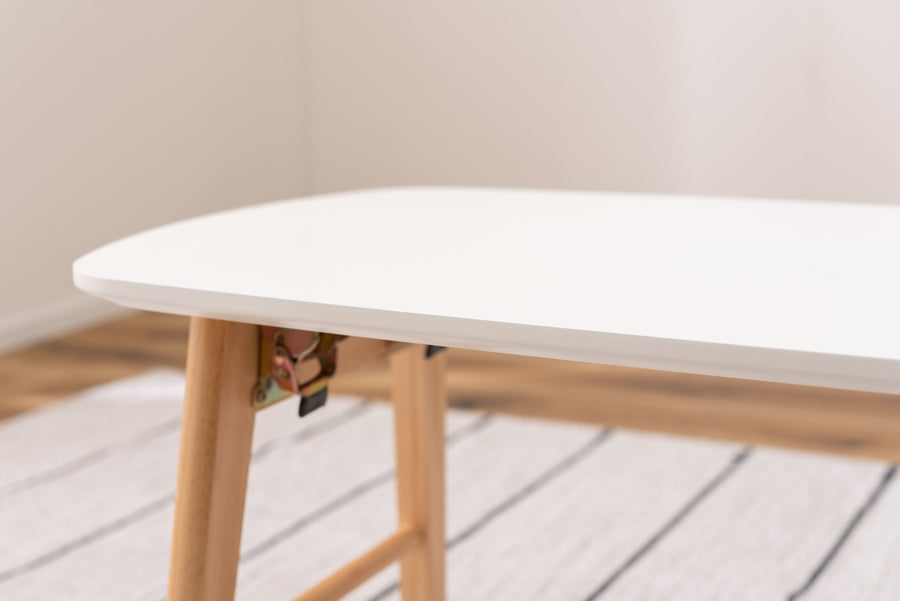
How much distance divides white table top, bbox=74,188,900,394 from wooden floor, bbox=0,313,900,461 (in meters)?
1.12

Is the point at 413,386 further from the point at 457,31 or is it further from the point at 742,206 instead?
the point at 457,31

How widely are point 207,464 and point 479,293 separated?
0.24 metres

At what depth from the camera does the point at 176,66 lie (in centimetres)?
300

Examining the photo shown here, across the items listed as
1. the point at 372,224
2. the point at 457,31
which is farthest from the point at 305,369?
the point at 457,31

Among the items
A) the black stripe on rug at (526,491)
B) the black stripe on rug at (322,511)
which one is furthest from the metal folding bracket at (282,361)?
the black stripe on rug at (322,511)

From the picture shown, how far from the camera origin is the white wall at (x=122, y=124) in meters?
2.55

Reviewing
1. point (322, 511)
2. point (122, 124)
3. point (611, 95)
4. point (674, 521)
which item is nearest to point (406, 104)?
point (611, 95)

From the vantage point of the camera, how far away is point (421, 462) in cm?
110

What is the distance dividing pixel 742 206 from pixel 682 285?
0.32 m

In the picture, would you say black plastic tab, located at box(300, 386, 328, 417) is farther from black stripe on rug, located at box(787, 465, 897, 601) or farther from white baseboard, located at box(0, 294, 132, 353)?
white baseboard, located at box(0, 294, 132, 353)

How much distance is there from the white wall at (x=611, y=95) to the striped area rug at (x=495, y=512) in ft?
4.22

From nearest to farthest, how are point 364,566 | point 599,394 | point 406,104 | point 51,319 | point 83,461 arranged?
point 364,566
point 83,461
point 599,394
point 51,319
point 406,104

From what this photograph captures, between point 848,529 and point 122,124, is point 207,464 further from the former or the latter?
point 122,124

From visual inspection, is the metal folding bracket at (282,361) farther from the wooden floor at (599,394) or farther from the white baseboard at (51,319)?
the white baseboard at (51,319)
